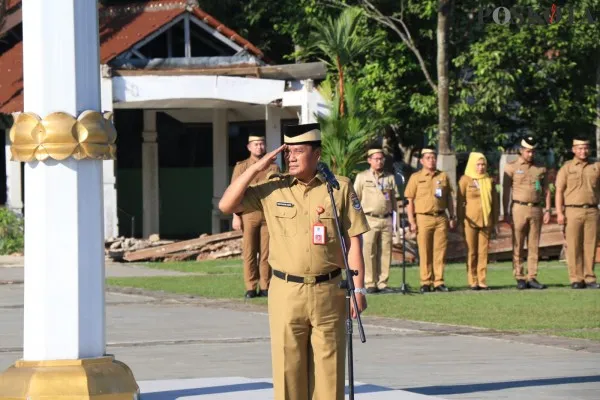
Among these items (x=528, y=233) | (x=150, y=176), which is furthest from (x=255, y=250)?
(x=150, y=176)

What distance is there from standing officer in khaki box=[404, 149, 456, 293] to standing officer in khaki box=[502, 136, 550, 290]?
946 mm

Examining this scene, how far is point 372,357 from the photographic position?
1299cm

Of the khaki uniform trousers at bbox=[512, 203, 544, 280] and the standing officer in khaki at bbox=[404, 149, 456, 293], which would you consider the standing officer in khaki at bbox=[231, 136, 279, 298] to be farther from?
the khaki uniform trousers at bbox=[512, 203, 544, 280]

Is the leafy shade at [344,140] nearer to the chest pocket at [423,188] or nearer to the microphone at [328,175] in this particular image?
the chest pocket at [423,188]

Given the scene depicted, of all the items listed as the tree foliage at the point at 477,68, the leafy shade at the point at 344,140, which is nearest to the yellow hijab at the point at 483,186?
the leafy shade at the point at 344,140

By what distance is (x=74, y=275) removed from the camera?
822 cm

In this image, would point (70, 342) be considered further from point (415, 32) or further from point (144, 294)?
point (415, 32)

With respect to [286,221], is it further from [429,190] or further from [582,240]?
[582,240]

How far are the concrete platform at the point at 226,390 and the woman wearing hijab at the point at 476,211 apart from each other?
9701mm

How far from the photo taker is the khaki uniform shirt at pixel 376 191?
19.8 metres

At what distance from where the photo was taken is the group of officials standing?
335 inches

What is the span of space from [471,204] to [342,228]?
1223 cm

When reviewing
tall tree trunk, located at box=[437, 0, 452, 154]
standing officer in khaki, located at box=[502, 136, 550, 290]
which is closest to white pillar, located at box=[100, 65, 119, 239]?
tall tree trunk, located at box=[437, 0, 452, 154]

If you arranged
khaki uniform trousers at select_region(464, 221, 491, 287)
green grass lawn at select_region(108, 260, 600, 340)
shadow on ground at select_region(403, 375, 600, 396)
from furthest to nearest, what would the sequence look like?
1. khaki uniform trousers at select_region(464, 221, 491, 287)
2. green grass lawn at select_region(108, 260, 600, 340)
3. shadow on ground at select_region(403, 375, 600, 396)
